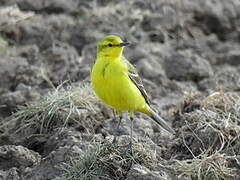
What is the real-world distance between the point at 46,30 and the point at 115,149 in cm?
484

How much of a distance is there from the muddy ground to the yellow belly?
0.44 metres

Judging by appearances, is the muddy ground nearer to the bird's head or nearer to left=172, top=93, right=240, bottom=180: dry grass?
left=172, top=93, right=240, bottom=180: dry grass

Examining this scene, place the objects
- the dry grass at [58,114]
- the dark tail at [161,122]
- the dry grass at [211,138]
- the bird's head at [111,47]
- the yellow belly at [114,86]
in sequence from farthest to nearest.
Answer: the dry grass at [58,114], the dark tail at [161,122], the bird's head at [111,47], the yellow belly at [114,86], the dry grass at [211,138]

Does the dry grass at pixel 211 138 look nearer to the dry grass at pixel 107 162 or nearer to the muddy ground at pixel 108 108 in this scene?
the muddy ground at pixel 108 108

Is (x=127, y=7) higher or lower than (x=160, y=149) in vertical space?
higher

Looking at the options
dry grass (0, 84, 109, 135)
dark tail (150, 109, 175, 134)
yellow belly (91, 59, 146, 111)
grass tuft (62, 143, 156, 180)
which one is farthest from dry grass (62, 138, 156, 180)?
dry grass (0, 84, 109, 135)

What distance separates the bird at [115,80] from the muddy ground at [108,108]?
0.43 meters

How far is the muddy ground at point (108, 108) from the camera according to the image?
5512mm

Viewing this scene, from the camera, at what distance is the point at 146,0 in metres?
11.1

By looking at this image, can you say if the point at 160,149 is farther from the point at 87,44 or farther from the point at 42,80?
the point at 87,44

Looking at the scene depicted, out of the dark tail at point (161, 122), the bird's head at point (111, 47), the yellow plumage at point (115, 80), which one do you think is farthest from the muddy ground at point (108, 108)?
the bird's head at point (111, 47)

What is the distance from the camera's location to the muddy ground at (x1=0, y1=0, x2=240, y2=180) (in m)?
5.51

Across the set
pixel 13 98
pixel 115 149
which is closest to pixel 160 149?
pixel 115 149

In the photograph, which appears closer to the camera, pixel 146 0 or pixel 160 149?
pixel 160 149
